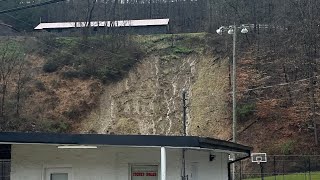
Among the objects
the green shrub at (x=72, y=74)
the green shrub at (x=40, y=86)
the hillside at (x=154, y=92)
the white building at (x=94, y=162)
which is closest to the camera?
the white building at (x=94, y=162)

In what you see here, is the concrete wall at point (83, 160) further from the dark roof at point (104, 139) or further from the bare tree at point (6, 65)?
the bare tree at point (6, 65)

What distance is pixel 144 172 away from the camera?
1350 centimetres

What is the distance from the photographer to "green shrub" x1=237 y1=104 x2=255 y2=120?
50.8m

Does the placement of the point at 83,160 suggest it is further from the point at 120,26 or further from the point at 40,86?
the point at 120,26

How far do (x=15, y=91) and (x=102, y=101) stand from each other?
31.4 feet

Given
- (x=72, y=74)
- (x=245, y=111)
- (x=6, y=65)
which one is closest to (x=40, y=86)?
(x=72, y=74)

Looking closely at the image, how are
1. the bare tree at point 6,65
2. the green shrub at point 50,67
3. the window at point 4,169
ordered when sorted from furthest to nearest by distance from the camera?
the green shrub at point 50,67, the bare tree at point 6,65, the window at point 4,169

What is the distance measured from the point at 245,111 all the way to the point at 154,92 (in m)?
13.7

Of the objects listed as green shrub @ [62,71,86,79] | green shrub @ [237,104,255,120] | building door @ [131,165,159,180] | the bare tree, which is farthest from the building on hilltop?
building door @ [131,165,159,180]

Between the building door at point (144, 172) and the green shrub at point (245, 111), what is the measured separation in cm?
3806

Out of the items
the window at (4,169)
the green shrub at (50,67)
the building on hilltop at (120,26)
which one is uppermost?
the building on hilltop at (120,26)

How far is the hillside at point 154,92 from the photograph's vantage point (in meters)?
50.4

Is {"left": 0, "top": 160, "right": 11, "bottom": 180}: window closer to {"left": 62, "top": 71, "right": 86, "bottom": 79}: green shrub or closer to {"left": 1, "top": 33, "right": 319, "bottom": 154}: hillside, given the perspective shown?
{"left": 1, "top": 33, "right": 319, "bottom": 154}: hillside

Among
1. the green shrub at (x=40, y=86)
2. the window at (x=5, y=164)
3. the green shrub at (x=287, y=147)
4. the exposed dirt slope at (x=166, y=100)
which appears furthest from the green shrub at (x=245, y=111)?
the window at (x=5, y=164)
